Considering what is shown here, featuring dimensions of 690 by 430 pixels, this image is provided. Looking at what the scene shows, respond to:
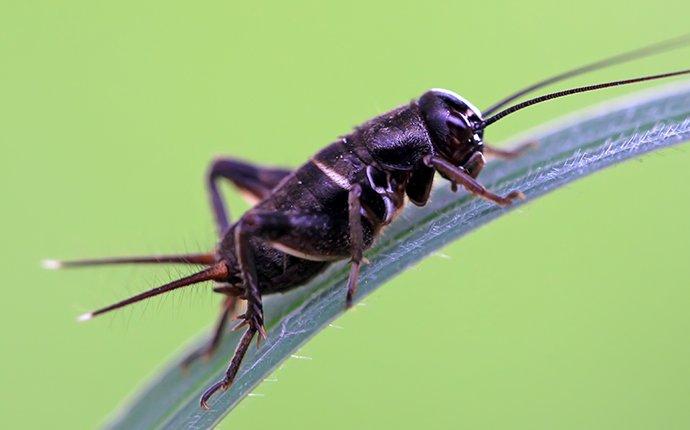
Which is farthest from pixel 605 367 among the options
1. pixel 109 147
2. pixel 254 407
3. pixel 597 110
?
pixel 109 147

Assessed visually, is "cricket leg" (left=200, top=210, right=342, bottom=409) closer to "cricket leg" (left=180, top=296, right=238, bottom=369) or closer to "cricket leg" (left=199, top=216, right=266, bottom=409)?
"cricket leg" (left=199, top=216, right=266, bottom=409)

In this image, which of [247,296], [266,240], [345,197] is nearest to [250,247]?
[266,240]

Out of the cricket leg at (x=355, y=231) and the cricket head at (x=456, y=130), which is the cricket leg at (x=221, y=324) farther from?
the cricket head at (x=456, y=130)

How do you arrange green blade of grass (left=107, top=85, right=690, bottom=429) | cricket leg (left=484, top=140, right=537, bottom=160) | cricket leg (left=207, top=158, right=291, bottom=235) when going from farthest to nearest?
cricket leg (left=207, top=158, right=291, bottom=235) < cricket leg (left=484, top=140, right=537, bottom=160) < green blade of grass (left=107, top=85, right=690, bottom=429)

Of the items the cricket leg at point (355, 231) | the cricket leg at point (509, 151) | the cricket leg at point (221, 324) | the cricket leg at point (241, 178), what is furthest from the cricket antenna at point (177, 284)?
the cricket leg at point (509, 151)

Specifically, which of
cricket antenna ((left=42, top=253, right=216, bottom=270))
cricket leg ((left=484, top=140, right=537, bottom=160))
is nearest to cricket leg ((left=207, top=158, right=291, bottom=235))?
cricket antenna ((left=42, top=253, right=216, bottom=270))

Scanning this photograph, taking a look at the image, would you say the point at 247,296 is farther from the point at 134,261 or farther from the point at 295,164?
the point at 295,164
